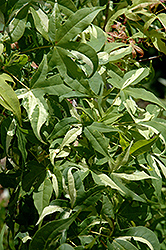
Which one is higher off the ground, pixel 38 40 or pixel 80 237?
pixel 38 40

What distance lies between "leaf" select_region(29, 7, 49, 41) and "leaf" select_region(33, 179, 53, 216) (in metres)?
0.31

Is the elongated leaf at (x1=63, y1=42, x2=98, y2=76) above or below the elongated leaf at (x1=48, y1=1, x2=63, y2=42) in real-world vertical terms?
below

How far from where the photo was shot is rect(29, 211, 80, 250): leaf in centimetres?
53

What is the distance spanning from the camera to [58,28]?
0.61 metres

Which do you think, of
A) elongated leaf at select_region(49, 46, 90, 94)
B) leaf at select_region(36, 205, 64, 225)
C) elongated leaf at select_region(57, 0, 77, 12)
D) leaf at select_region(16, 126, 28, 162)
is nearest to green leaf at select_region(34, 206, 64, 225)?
leaf at select_region(36, 205, 64, 225)

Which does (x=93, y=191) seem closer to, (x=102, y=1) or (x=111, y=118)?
(x=111, y=118)

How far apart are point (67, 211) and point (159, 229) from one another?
0.57 m

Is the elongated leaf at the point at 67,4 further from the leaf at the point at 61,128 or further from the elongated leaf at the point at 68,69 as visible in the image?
the leaf at the point at 61,128

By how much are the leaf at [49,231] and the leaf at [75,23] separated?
1.18ft

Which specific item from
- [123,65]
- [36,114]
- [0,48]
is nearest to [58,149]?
[36,114]

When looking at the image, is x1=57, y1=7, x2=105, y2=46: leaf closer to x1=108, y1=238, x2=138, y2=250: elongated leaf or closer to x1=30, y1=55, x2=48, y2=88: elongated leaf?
x1=30, y1=55, x2=48, y2=88: elongated leaf

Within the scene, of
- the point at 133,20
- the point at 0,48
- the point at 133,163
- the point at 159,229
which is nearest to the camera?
the point at 0,48

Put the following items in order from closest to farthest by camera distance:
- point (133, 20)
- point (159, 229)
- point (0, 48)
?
1. point (0, 48)
2. point (133, 20)
3. point (159, 229)

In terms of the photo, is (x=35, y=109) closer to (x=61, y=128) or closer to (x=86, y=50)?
(x=61, y=128)
